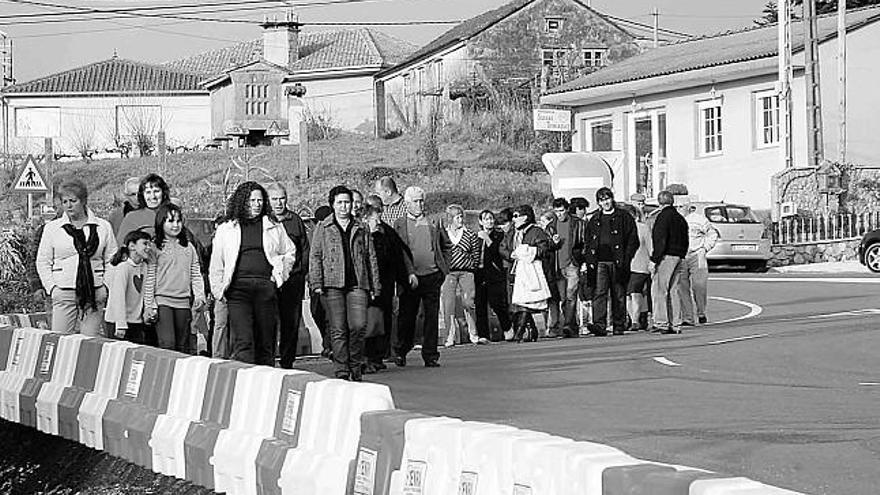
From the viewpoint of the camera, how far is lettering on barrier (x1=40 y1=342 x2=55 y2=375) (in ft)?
41.5

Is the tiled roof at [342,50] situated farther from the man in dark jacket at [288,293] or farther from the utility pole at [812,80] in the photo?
the man in dark jacket at [288,293]

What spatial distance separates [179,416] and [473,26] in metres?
57.5

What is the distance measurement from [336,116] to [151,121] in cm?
1370

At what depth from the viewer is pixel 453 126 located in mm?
60906

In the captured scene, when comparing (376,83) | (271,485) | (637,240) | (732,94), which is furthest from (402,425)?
(376,83)

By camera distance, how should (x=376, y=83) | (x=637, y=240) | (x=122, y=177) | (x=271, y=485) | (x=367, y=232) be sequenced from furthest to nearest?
(x=376, y=83) → (x=122, y=177) → (x=637, y=240) → (x=367, y=232) → (x=271, y=485)

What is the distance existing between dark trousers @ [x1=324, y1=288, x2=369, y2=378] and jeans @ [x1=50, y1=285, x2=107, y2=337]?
1971 millimetres

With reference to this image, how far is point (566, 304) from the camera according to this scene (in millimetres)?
20078

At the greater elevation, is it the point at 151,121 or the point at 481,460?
the point at 151,121

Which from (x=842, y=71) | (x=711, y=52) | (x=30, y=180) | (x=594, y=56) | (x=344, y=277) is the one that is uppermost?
(x=594, y=56)

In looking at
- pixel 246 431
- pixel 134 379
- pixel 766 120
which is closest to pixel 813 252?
pixel 766 120

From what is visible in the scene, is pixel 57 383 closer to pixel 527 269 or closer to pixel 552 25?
pixel 527 269

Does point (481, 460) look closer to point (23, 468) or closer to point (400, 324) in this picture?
point (23, 468)

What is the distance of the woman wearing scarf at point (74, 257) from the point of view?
516 inches
